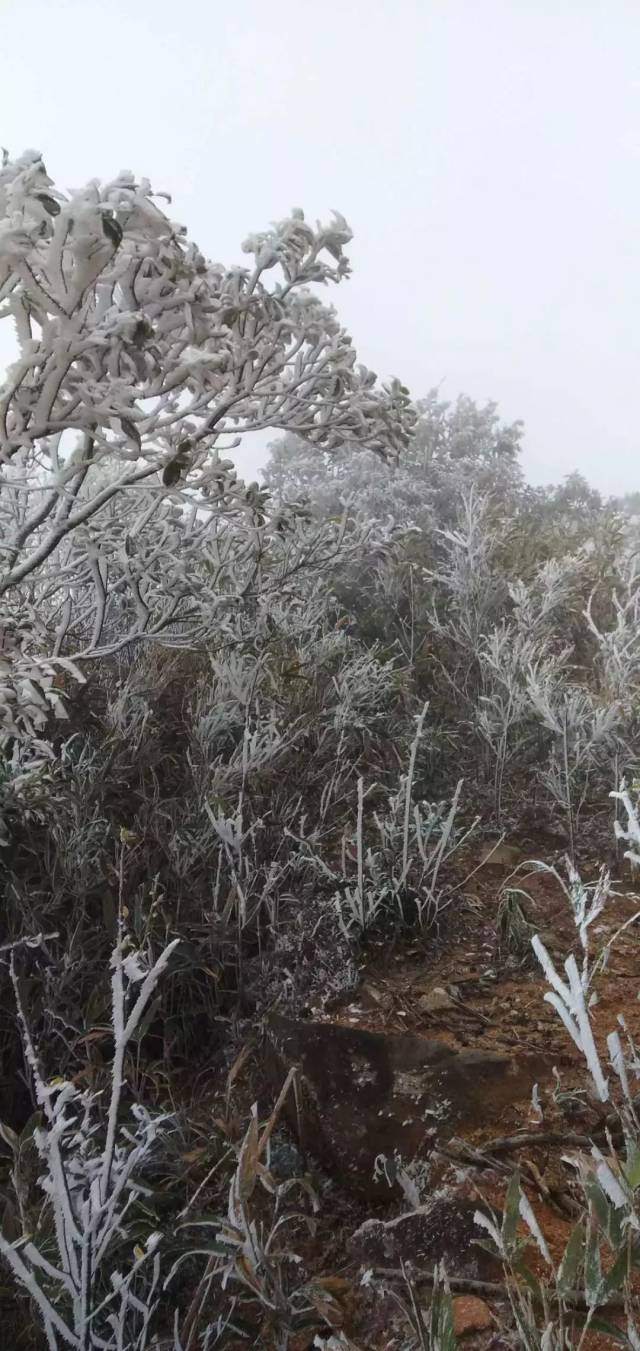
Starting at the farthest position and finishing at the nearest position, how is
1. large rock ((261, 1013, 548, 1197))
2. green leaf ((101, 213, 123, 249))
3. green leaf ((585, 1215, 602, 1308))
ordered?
large rock ((261, 1013, 548, 1197))
green leaf ((101, 213, 123, 249))
green leaf ((585, 1215, 602, 1308))

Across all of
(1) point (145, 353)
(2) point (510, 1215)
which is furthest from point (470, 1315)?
(1) point (145, 353)

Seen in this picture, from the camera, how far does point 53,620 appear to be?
4020mm

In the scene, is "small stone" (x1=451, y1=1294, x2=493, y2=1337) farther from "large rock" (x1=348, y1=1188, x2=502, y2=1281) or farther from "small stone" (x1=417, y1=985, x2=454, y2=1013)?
"small stone" (x1=417, y1=985, x2=454, y2=1013)

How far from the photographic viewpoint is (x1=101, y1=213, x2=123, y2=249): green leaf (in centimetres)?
133

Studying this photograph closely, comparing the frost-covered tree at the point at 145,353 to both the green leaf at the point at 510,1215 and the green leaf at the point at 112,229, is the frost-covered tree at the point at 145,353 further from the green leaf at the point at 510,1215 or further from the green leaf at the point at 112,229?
the green leaf at the point at 510,1215

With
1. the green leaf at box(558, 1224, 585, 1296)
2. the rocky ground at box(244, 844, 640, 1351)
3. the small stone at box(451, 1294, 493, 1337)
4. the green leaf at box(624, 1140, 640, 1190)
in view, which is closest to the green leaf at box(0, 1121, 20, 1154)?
the rocky ground at box(244, 844, 640, 1351)

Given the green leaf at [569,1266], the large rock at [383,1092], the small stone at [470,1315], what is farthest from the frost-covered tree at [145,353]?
the small stone at [470,1315]

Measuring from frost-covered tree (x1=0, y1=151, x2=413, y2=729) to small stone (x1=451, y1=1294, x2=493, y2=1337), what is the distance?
1793 millimetres

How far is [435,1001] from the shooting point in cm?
237

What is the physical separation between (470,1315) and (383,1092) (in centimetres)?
60

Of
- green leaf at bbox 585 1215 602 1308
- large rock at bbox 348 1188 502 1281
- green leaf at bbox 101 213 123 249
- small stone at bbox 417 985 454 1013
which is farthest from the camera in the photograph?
small stone at bbox 417 985 454 1013

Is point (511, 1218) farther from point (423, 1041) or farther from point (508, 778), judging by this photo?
point (508, 778)

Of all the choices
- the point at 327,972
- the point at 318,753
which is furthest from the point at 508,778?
the point at 327,972

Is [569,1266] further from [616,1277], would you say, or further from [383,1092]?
[383,1092]
